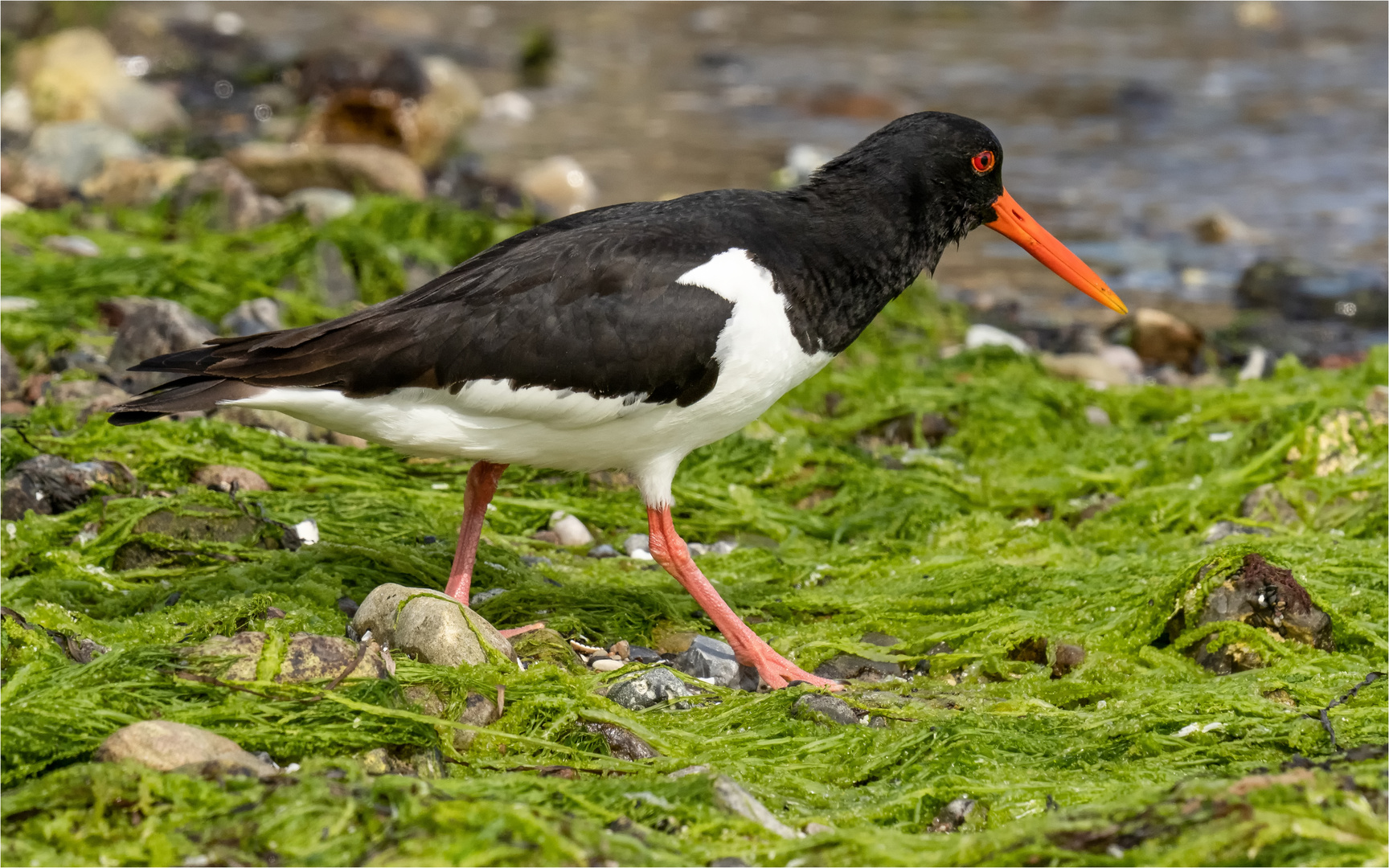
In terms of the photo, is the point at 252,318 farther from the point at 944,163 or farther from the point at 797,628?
the point at 944,163

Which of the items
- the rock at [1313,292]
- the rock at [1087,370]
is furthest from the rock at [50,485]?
the rock at [1313,292]

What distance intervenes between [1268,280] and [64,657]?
10199 mm

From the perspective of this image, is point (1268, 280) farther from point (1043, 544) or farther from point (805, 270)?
point (805, 270)

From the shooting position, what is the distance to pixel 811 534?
632 cm

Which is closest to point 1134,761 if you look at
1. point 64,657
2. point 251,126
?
point 64,657

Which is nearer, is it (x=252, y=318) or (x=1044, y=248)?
(x=1044, y=248)

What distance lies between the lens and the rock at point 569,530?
610 centimetres

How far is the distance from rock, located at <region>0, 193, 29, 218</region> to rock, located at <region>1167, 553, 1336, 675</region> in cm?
818

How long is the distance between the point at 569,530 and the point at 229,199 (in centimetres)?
584

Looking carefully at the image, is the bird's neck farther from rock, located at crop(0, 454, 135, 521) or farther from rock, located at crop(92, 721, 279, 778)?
rock, located at crop(0, 454, 135, 521)

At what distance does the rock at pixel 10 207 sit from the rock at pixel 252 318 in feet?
8.96

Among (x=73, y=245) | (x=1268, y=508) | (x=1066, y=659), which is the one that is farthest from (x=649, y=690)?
(x=73, y=245)

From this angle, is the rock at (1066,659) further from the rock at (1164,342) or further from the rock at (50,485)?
the rock at (1164,342)

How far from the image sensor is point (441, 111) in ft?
52.4
